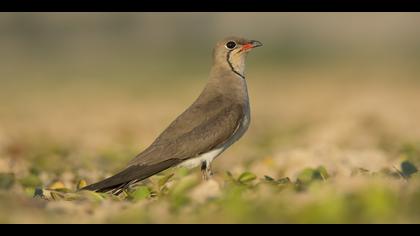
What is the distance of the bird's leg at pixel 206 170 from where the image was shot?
745cm

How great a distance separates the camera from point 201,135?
748 centimetres

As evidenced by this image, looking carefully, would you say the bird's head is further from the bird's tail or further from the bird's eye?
the bird's tail

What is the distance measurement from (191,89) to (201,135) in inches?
591

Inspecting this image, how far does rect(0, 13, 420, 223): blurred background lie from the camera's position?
1005 centimetres

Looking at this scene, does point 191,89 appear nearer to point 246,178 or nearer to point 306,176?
point 306,176

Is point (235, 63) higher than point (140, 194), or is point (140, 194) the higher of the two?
point (235, 63)

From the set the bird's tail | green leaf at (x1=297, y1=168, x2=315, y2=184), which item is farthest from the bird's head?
green leaf at (x1=297, y1=168, x2=315, y2=184)

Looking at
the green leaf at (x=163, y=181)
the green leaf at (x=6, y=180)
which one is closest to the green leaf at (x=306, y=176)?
the green leaf at (x=163, y=181)

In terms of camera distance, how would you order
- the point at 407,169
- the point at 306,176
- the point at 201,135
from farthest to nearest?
the point at 201,135
the point at 407,169
the point at 306,176

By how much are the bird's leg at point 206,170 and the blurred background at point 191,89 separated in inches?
35.0

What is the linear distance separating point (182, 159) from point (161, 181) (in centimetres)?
94

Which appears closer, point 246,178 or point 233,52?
point 246,178

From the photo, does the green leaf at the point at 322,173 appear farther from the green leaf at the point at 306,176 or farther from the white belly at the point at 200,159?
the white belly at the point at 200,159

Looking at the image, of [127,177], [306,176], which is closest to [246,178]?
[306,176]
